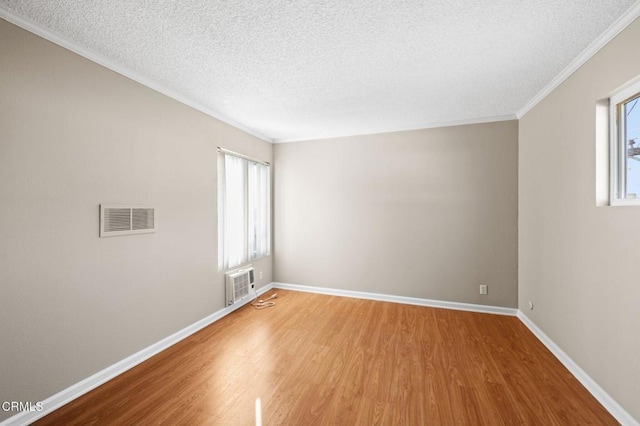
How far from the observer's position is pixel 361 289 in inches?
155

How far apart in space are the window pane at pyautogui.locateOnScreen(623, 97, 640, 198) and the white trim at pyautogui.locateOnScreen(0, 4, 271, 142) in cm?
381

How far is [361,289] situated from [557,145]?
295 centimetres

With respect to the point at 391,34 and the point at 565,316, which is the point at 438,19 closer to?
the point at 391,34

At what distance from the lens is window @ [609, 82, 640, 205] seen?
1651 millimetres

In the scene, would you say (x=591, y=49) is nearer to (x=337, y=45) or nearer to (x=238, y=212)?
(x=337, y=45)

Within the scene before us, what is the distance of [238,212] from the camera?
3.57 metres

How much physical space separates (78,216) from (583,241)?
4.00m

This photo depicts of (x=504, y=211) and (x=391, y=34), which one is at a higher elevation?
(x=391, y=34)

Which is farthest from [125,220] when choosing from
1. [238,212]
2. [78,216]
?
[238,212]

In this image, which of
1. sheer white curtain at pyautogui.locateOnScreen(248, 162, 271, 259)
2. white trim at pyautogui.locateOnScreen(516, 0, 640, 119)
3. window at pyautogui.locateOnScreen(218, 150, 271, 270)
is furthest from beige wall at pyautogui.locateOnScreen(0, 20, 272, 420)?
white trim at pyautogui.locateOnScreen(516, 0, 640, 119)

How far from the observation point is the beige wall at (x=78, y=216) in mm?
1565

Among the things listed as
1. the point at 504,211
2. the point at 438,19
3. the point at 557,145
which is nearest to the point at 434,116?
the point at 557,145

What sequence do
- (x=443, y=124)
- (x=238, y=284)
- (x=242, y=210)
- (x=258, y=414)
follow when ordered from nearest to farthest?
(x=258, y=414), (x=238, y=284), (x=443, y=124), (x=242, y=210)
